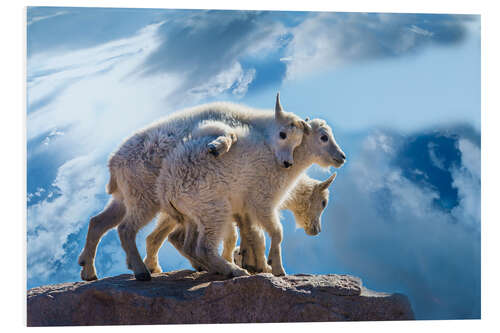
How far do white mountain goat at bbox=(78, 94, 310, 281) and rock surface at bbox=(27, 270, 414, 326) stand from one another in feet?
1.99

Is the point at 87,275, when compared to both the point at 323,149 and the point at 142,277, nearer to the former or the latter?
the point at 142,277

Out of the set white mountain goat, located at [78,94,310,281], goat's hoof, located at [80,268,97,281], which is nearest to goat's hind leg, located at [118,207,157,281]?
white mountain goat, located at [78,94,310,281]

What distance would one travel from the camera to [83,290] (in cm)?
828

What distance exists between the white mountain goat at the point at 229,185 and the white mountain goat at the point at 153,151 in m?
0.14

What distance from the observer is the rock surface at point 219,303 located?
806cm

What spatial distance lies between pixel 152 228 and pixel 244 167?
1.80 m

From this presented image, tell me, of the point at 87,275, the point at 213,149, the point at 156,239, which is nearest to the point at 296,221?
the point at 156,239

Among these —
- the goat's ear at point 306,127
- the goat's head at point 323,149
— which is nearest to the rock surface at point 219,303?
the goat's head at point 323,149

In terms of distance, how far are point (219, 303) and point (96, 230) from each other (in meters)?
2.06

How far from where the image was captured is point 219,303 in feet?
26.5

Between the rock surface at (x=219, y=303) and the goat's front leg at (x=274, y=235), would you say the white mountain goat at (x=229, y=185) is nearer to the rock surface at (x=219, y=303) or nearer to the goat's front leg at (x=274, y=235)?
the goat's front leg at (x=274, y=235)

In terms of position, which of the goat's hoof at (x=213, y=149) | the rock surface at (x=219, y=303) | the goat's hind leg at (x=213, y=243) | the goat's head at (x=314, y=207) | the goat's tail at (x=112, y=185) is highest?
the goat's hoof at (x=213, y=149)

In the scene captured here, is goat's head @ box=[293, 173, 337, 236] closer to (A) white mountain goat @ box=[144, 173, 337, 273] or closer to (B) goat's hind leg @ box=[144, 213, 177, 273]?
(A) white mountain goat @ box=[144, 173, 337, 273]

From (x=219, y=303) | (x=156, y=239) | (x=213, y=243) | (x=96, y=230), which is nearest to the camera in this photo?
(x=219, y=303)
